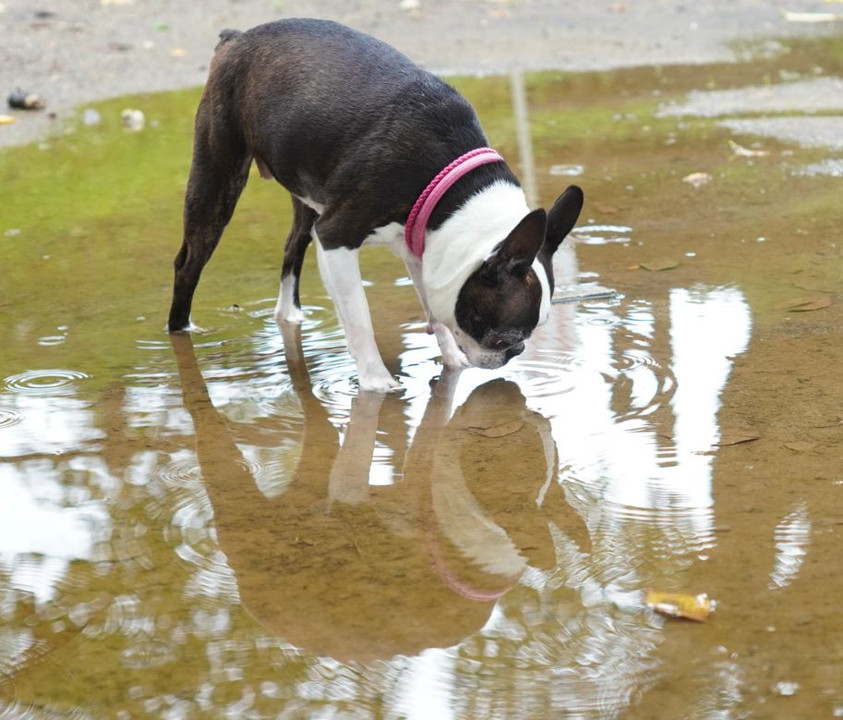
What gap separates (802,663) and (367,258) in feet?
12.6

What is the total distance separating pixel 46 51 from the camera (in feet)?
34.8

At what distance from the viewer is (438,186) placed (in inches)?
163

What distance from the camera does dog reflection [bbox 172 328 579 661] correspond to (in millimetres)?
2852

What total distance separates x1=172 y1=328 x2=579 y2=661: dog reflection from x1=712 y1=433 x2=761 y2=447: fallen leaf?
0.51 meters

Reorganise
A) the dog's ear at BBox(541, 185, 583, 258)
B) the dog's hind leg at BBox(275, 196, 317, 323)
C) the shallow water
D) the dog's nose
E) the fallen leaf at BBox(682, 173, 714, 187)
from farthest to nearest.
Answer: the fallen leaf at BBox(682, 173, 714, 187), the dog's hind leg at BBox(275, 196, 317, 323), the dog's nose, the dog's ear at BBox(541, 185, 583, 258), the shallow water

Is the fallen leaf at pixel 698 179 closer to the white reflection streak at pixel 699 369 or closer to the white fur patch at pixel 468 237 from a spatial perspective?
the white reflection streak at pixel 699 369

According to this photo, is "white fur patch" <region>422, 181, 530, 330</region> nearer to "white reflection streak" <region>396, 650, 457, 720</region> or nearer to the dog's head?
the dog's head

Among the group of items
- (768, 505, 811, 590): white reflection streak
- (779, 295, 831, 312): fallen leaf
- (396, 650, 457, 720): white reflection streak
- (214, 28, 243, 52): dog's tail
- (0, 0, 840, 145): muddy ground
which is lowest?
(0, 0, 840, 145): muddy ground

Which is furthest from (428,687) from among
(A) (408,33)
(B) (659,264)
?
(A) (408,33)

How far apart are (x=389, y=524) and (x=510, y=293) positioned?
1.02 meters

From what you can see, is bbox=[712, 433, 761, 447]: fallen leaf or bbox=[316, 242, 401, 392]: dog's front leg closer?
bbox=[712, 433, 761, 447]: fallen leaf

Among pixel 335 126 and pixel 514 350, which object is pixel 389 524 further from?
pixel 335 126

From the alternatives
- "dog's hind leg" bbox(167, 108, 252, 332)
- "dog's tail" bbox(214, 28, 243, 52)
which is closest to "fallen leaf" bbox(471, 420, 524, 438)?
"dog's hind leg" bbox(167, 108, 252, 332)

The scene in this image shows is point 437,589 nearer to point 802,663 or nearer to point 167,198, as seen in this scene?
point 802,663
